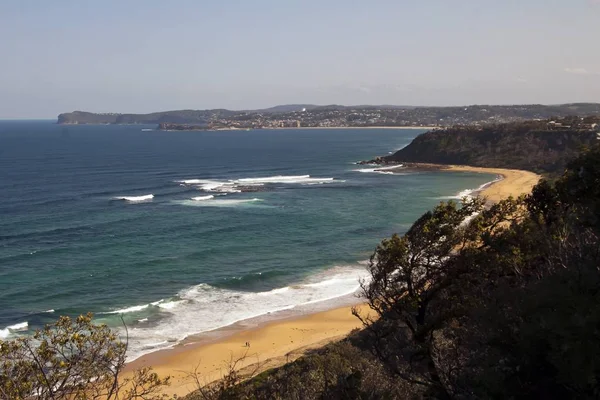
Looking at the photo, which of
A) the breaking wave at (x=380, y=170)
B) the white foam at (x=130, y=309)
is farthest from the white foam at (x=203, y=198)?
the breaking wave at (x=380, y=170)

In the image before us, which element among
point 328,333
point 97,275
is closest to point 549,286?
point 328,333

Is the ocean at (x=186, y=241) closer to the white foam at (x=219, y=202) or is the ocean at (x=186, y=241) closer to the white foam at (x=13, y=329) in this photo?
the white foam at (x=13, y=329)

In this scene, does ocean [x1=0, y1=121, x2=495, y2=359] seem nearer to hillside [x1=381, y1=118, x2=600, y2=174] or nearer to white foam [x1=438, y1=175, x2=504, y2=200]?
white foam [x1=438, y1=175, x2=504, y2=200]

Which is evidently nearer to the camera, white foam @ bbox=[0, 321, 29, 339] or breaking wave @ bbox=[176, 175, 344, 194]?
white foam @ bbox=[0, 321, 29, 339]

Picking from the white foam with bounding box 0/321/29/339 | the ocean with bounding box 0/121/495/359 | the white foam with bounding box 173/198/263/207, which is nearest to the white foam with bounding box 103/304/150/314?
the ocean with bounding box 0/121/495/359

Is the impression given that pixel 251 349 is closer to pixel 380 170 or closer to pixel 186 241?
pixel 186 241

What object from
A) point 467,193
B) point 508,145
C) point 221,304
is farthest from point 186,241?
point 508,145
